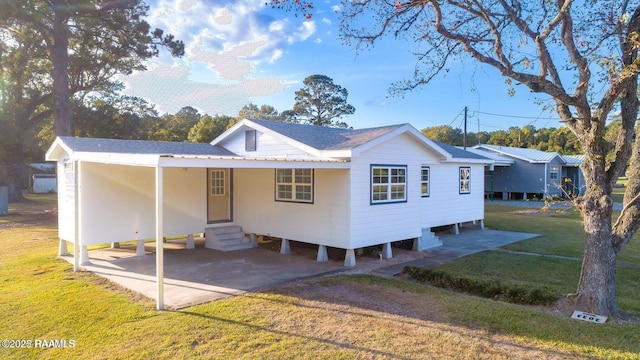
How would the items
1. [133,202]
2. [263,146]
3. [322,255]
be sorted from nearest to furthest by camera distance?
[322,255]
[133,202]
[263,146]

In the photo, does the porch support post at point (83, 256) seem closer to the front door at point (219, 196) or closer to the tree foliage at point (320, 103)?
the front door at point (219, 196)

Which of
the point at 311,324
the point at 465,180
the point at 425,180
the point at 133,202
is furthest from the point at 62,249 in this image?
the point at 465,180

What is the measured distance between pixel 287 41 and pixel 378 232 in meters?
7.71

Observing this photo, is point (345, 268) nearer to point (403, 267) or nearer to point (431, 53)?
point (403, 267)

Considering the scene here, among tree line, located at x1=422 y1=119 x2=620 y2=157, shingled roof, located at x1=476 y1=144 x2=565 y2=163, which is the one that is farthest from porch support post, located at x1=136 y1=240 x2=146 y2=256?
shingled roof, located at x1=476 y1=144 x2=565 y2=163

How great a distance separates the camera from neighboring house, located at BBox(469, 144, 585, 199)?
2861 centimetres

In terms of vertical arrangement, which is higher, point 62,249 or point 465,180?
point 465,180

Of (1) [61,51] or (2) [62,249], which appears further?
(1) [61,51]

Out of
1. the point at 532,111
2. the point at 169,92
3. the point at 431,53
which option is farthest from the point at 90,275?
the point at 169,92

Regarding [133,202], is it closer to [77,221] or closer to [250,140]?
[77,221]

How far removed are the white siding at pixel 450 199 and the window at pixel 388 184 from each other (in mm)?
2181

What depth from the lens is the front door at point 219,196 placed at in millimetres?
11961

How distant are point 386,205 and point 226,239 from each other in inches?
180

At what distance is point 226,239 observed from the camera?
1138 centimetres
